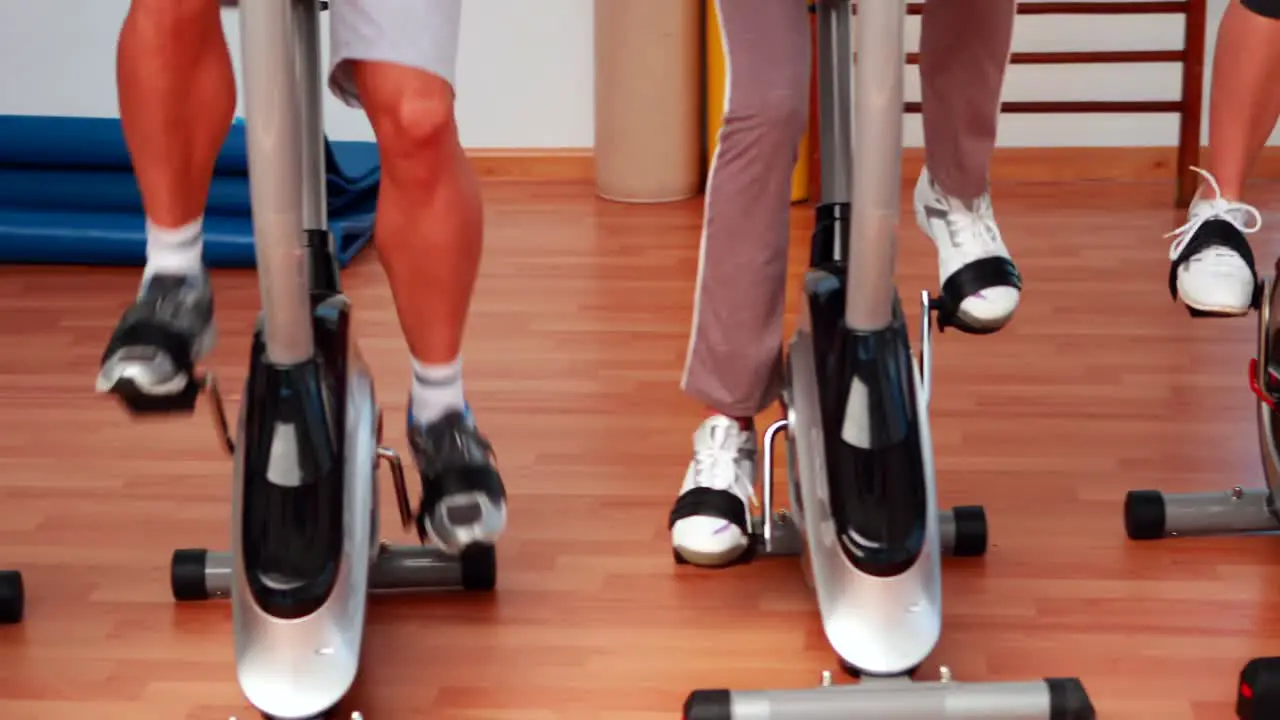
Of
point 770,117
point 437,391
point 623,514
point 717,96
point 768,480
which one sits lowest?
point 623,514

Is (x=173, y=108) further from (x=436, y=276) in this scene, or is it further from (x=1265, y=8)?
(x=1265, y=8)

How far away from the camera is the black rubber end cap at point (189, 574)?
1947 mm

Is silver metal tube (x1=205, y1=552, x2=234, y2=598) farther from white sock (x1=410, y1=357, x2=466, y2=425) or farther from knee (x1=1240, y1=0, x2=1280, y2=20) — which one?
knee (x1=1240, y1=0, x2=1280, y2=20)

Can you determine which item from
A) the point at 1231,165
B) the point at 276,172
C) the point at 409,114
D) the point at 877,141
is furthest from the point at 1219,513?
the point at 276,172

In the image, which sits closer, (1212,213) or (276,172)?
(276,172)

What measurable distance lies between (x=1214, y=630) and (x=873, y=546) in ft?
1.61

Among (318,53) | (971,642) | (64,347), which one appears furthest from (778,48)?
(64,347)

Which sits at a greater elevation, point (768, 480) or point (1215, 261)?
point (1215, 261)

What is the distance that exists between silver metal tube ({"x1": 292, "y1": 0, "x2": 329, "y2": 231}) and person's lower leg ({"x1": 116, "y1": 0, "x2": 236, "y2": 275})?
13cm

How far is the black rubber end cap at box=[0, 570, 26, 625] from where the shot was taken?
1.91 m

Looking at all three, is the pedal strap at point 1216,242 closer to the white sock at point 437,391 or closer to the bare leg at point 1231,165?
the bare leg at point 1231,165

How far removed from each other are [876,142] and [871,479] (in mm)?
336

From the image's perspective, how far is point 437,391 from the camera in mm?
1746

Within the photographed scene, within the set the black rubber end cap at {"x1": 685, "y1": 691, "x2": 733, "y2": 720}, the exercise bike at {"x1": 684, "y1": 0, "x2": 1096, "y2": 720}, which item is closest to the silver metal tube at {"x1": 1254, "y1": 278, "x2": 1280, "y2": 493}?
the exercise bike at {"x1": 684, "y1": 0, "x2": 1096, "y2": 720}
